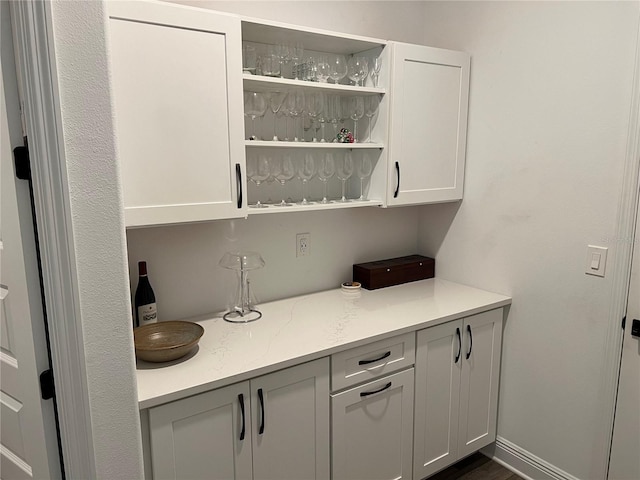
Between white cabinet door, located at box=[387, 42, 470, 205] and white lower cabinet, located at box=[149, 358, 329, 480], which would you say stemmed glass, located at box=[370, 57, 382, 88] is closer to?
white cabinet door, located at box=[387, 42, 470, 205]

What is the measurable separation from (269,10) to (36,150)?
1.34m

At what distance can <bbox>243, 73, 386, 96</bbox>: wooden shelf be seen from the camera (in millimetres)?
1876

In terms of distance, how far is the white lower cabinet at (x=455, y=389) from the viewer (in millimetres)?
2158

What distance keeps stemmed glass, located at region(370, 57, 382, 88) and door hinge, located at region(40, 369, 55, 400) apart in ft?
5.75

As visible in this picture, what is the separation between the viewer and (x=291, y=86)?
2014 millimetres

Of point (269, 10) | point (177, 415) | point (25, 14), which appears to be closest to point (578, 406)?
point (177, 415)

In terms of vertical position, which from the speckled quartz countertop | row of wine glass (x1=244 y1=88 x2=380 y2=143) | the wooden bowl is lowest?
the speckled quartz countertop

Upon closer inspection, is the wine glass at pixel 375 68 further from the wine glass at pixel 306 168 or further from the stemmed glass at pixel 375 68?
the wine glass at pixel 306 168

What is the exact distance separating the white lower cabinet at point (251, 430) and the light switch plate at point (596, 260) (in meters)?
1.22

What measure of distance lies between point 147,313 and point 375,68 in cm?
148

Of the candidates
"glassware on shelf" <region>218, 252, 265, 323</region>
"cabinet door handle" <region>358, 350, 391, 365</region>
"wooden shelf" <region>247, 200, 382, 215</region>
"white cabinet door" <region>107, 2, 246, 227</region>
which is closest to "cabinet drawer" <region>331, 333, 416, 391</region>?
"cabinet door handle" <region>358, 350, 391, 365</region>

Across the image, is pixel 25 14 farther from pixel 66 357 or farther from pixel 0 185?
pixel 66 357

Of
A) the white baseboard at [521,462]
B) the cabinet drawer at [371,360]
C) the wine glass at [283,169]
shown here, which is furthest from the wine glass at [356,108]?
the white baseboard at [521,462]

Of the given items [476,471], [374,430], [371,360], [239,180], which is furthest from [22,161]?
[476,471]
